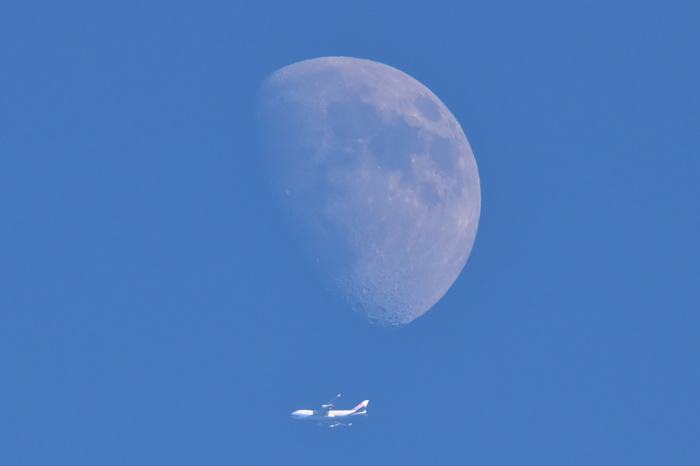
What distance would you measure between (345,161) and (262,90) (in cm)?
1072

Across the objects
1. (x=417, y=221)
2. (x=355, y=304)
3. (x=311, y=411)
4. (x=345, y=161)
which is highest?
(x=345, y=161)

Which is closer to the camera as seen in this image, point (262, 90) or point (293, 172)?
point (293, 172)

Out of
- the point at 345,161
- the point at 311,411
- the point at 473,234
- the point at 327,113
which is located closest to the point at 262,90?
the point at 327,113

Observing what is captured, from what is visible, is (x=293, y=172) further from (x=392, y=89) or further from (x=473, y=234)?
(x=473, y=234)

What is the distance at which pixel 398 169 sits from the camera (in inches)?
1763

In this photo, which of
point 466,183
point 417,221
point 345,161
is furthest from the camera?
point 466,183

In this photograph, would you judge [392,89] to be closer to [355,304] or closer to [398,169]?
[398,169]

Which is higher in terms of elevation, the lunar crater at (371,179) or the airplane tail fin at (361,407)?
the lunar crater at (371,179)

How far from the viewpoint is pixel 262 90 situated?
4828cm

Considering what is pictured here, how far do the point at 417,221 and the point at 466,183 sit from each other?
7.15m

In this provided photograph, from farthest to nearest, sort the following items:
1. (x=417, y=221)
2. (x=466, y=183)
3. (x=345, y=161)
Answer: (x=466, y=183) < (x=417, y=221) < (x=345, y=161)

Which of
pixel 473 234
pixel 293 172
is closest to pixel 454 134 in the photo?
pixel 473 234

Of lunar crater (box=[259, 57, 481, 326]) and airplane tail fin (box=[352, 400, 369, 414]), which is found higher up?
lunar crater (box=[259, 57, 481, 326])

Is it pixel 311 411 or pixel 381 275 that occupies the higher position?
pixel 381 275
